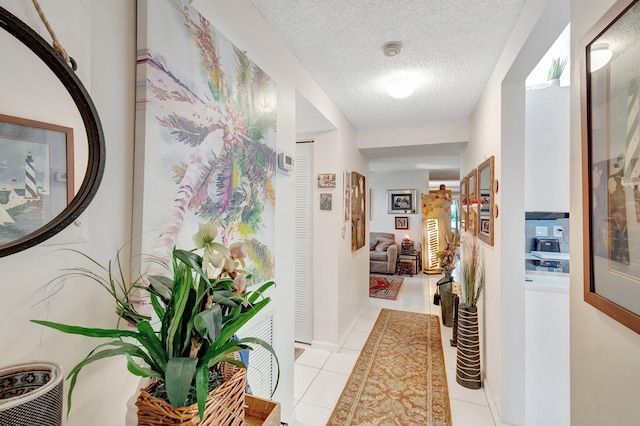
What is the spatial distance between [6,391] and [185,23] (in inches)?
45.6

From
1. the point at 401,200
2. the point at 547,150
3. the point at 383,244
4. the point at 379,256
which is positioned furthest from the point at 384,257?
the point at 547,150

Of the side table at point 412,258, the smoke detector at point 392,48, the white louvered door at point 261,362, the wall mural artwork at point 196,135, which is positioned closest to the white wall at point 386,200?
the side table at point 412,258

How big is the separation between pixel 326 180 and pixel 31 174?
8.17 feet

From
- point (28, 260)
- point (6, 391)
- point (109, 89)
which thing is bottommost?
point (6, 391)

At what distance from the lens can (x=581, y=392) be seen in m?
0.93

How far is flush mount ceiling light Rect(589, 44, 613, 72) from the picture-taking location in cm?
78

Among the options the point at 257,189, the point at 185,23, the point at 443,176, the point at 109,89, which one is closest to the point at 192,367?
the point at 109,89

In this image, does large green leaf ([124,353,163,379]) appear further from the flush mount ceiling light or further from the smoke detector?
the smoke detector

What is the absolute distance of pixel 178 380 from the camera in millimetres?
580

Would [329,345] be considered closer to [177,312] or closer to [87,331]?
[177,312]

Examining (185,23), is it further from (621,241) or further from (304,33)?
(621,241)

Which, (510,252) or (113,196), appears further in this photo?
(510,252)

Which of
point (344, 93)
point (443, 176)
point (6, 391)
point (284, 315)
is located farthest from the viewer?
point (443, 176)

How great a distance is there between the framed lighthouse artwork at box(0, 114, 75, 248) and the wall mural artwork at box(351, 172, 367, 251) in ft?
9.70
